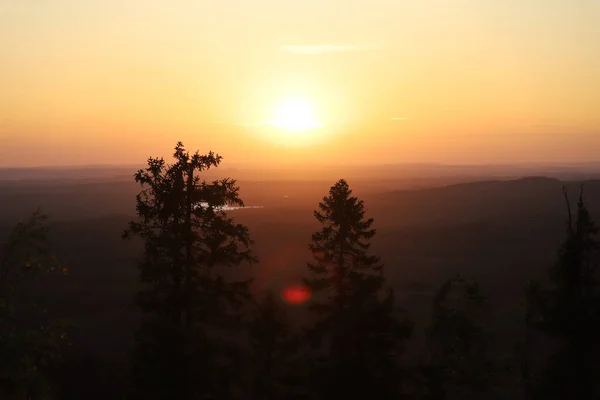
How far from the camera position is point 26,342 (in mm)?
8195

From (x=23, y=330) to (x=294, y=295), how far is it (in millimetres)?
45167

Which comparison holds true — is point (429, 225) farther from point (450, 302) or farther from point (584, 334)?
point (584, 334)

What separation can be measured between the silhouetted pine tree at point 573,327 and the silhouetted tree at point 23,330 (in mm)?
15393

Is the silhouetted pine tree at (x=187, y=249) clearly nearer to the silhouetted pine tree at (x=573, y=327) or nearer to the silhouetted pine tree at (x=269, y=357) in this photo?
the silhouetted pine tree at (x=269, y=357)

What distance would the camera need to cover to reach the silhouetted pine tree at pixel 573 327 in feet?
59.0

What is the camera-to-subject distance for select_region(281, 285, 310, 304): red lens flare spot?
50.9 meters

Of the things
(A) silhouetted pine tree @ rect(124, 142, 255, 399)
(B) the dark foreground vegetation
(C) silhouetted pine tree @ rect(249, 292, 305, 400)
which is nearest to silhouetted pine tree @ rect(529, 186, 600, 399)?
(B) the dark foreground vegetation

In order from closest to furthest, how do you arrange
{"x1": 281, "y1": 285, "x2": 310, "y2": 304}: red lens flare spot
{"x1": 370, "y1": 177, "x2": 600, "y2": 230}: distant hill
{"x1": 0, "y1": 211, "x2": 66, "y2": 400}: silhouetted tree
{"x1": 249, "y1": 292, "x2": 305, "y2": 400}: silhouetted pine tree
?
{"x1": 0, "y1": 211, "x2": 66, "y2": 400}: silhouetted tree
{"x1": 249, "y1": 292, "x2": 305, "y2": 400}: silhouetted pine tree
{"x1": 281, "y1": 285, "x2": 310, "y2": 304}: red lens flare spot
{"x1": 370, "y1": 177, "x2": 600, "y2": 230}: distant hill

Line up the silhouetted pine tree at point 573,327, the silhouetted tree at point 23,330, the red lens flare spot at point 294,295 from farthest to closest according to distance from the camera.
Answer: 1. the red lens flare spot at point 294,295
2. the silhouetted pine tree at point 573,327
3. the silhouetted tree at point 23,330

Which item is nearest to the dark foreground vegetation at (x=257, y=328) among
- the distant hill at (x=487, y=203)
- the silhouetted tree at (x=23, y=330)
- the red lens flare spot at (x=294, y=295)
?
the silhouetted tree at (x=23, y=330)

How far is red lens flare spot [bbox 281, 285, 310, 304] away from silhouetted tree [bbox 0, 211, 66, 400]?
42.0 m

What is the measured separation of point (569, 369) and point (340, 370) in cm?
808

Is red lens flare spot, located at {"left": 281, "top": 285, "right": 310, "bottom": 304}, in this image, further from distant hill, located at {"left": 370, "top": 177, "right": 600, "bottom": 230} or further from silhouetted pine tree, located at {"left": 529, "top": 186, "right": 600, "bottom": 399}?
distant hill, located at {"left": 370, "top": 177, "right": 600, "bottom": 230}

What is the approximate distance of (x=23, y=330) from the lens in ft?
27.8
